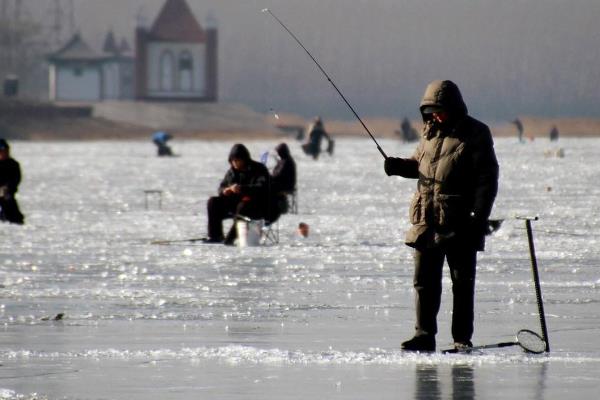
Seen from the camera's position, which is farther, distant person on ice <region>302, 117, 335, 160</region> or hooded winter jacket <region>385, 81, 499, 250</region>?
distant person on ice <region>302, 117, 335, 160</region>

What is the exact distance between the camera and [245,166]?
18.8 metres

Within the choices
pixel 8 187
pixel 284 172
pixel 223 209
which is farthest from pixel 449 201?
pixel 8 187

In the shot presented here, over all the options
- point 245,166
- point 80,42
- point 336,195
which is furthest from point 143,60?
point 245,166

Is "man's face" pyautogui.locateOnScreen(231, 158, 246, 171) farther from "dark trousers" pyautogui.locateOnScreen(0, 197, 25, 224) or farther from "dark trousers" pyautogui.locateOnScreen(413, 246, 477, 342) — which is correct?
"dark trousers" pyautogui.locateOnScreen(413, 246, 477, 342)

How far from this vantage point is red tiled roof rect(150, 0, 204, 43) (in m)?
181

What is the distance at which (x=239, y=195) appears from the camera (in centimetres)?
1891

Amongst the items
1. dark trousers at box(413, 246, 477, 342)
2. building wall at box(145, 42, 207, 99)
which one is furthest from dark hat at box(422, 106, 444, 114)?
building wall at box(145, 42, 207, 99)

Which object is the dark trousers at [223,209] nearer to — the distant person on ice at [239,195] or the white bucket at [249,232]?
the distant person on ice at [239,195]

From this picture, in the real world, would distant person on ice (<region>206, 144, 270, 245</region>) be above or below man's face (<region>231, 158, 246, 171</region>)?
below

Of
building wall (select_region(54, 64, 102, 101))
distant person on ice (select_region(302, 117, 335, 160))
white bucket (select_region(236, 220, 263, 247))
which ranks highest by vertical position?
building wall (select_region(54, 64, 102, 101))

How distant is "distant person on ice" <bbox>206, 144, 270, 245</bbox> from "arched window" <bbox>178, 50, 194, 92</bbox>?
512 ft

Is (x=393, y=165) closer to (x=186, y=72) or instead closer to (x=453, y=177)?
(x=453, y=177)

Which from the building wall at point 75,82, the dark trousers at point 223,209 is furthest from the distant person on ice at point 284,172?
the building wall at point 75,82

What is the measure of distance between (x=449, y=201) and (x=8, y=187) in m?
14.6
